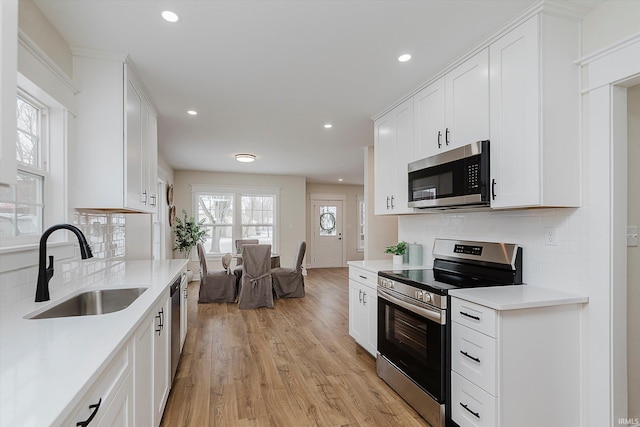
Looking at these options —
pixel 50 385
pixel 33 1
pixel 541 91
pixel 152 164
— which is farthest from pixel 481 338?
pixel 152 164

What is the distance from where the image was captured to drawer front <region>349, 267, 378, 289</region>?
2984 mm

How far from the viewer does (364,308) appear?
3203 mm

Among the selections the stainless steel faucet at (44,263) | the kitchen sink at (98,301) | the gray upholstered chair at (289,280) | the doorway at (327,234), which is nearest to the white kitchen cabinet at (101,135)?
the kitchen sink at (98,301)

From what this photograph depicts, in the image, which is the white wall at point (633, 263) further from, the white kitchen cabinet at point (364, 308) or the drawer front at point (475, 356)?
the white kitchen cabinet at point (364, 308)

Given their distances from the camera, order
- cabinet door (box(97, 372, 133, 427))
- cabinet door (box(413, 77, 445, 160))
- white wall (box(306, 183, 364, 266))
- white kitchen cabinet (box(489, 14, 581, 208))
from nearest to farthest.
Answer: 1. cabinet door (box(97, 372, 133, 427))
2. white kitchen cabinet (box(489, 14, 581, 208))
3. cabinet door (box(413, 77, 445, 160))
4. white wall (box(306, 183, 364, 266))

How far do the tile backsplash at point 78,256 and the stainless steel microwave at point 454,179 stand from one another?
2.58m

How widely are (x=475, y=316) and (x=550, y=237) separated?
2.52 ft

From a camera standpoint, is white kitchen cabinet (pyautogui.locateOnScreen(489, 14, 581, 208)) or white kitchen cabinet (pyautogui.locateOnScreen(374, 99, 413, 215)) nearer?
white kitchen cabinet (pyautogui.locateOnScreen(489, 14, 581, 208))

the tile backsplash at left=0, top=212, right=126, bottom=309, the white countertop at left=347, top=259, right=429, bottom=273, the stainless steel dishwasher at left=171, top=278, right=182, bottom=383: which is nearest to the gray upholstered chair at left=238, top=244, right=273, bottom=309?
the tile backsplash at left=0, top=212, right=126, bottom=309

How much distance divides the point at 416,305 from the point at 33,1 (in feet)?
9.56

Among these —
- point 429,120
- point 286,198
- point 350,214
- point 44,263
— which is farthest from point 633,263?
point 350,214

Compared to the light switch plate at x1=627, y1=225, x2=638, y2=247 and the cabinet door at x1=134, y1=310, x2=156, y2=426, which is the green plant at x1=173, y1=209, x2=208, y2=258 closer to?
the cabinet door at x1=134, y1=310, x2=156, y2=426

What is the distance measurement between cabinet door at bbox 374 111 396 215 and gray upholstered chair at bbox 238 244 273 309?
2.29 m

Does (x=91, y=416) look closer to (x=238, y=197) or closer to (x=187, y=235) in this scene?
(x=187, y=235)
